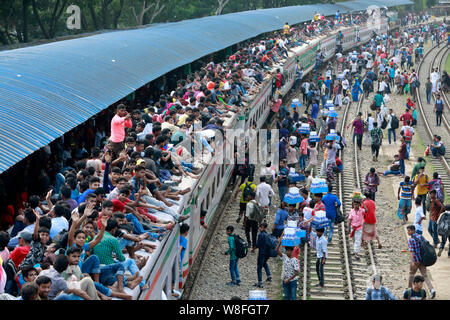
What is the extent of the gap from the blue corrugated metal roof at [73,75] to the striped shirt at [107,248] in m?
2.39

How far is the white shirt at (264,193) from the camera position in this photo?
1603cm

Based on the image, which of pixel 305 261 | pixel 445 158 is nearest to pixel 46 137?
pixel 305 261

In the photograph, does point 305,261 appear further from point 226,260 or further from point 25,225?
point 25,225

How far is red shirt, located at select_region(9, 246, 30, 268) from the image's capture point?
8.68 m

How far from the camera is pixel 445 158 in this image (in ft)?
83.7

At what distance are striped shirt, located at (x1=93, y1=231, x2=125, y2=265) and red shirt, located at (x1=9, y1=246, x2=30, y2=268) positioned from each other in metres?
1.13

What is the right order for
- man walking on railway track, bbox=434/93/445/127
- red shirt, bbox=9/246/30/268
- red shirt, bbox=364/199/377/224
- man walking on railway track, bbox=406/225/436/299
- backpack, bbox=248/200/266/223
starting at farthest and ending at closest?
1. man walking on railway track, bbox=434/93/445/127
2. red shirt, bbox=364/199/377/224
3. backpack, bbox=248/200/266/223
4. man walking on railway track, bbox=406/225/436/299
5. red shirt, bbox=9/246/30/268

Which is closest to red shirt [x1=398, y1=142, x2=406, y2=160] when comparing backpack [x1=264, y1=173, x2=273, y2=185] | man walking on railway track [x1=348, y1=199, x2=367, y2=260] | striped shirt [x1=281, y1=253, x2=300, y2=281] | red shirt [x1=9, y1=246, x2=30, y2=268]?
backpack [x1=264, y1=173, x2=273, y2=185]

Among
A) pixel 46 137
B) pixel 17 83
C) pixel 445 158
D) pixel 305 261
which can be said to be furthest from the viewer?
pixel 445 158

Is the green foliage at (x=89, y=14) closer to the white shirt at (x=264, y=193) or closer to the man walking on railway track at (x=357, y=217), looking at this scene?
the white shirt at (x=264, y=193)

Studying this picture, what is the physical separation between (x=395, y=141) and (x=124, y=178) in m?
19.2

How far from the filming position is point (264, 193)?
52.8 feet

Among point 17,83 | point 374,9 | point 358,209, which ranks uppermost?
point 17,83

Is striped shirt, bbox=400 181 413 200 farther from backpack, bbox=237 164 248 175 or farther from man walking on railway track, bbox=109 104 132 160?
man walking on railway track, bbox=109 104 132 160
